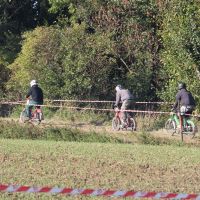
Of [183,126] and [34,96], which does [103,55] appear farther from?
[183,126]

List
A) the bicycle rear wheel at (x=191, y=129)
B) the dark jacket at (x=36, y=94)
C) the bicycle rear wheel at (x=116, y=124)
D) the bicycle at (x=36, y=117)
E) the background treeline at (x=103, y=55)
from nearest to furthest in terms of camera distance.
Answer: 1. the bicycle rear wheel at (x=191, y=129)
2. the bicycle rear wheel at (x=116, y=124)
3. the bicycle at (x=36, y=117)
4. the dark jacket at (x=36, y=94)
5. the background treeline at (x=103, y=55)

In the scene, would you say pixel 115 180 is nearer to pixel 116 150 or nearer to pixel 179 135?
pixel 116 150

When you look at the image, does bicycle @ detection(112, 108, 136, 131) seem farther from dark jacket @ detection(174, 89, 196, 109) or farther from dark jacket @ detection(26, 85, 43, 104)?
dark jacket @ detection(26, 85, 43, 104)

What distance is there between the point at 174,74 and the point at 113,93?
3814 mm

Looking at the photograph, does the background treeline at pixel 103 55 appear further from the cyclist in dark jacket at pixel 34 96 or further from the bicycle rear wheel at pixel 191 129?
the bicycle rear wheel at pixel 191 129

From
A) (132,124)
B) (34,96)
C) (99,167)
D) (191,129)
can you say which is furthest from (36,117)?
(99,167)

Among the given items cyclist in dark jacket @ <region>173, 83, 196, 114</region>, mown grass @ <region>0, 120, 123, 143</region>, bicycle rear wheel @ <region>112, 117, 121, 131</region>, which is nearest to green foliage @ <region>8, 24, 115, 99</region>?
bicycle rear wheel @ <region>112, 117, 121, 131</region>

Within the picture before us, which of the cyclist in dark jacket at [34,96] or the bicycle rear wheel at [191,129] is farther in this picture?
the cyclist in dark jacket at [34,96]

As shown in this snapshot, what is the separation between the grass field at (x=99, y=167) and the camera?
11.4 metres

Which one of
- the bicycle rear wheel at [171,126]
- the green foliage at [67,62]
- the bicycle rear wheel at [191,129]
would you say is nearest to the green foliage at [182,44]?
the green foliage at [67,62]

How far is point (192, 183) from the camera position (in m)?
11.8

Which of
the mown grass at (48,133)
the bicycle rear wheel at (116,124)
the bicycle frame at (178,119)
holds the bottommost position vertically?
the mown grass at (48,133)

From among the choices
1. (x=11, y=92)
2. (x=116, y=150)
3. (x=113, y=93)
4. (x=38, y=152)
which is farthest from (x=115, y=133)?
(x=11, y=92)

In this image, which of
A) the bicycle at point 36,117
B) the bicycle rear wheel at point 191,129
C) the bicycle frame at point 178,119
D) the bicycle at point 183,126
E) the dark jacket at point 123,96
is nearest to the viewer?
the bicycle rear wheel at point 191,129
